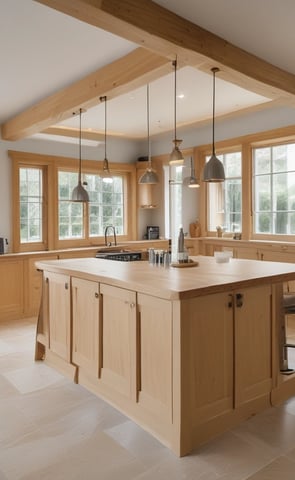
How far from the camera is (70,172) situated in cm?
636

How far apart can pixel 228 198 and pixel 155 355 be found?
4.06 m

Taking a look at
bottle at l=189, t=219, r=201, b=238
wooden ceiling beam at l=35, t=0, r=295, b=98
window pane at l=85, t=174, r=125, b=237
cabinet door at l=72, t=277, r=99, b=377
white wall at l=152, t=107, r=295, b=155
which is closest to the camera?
wooden ceiling beam at l=35, t=0, r=295, b=98

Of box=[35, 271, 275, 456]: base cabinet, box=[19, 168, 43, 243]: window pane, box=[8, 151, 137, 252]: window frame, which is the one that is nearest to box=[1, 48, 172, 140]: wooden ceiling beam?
box=[8, 151, 137, 252]: window frame

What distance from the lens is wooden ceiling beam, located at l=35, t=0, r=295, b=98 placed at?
2203 millimetres

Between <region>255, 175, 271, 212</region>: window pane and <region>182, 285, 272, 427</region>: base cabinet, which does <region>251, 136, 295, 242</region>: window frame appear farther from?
<region>182, 285, 272, 427</region>: base cabinet

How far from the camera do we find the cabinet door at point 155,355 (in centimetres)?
231

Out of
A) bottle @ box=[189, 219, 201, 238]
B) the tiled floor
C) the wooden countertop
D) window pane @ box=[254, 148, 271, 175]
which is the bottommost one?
the tiled floor

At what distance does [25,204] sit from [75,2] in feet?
13.6

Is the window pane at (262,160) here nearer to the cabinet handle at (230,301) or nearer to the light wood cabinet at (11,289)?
the cabinet handle at (230,301)

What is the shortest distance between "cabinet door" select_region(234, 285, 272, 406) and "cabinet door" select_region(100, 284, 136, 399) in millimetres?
679

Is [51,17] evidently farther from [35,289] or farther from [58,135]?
[35,289]

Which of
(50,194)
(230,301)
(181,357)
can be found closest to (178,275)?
(230,301)

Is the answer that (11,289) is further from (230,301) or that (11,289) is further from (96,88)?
(230,301)

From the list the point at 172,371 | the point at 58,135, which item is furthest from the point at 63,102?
the point at 172,371
